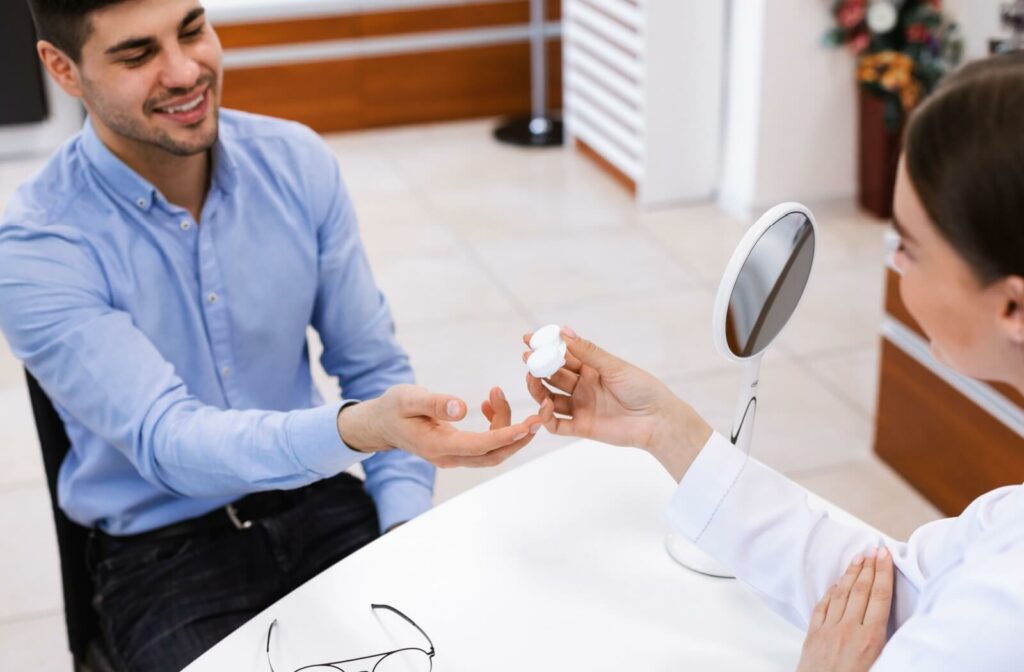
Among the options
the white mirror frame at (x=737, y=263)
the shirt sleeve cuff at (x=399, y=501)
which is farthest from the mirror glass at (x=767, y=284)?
the shirt sleeve cuff at (x=399, y=501)

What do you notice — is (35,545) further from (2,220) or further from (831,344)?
(831,344)

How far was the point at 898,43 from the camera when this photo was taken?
4.32 meters

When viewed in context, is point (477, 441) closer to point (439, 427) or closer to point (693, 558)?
point (439, 427)

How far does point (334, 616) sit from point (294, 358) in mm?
708

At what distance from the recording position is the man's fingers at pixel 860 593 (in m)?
1.26

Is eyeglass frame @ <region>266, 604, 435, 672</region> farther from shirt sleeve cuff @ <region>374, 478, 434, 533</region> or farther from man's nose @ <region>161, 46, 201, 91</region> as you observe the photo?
man's nose @ <region>161, 46, 201, 91</region>

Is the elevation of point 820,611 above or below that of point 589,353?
below

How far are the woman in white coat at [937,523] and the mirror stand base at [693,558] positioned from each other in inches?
2.9

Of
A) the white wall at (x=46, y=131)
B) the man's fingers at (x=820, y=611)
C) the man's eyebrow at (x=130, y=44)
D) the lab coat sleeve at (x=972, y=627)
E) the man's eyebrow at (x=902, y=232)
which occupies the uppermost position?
the man's eyebrow at (x=130, y=44)

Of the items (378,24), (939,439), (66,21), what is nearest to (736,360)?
(66,21)

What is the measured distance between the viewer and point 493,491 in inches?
62.0

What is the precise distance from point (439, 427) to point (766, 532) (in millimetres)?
415

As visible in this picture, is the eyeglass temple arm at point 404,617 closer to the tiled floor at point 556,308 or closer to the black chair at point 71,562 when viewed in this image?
the black chair at point 71,562

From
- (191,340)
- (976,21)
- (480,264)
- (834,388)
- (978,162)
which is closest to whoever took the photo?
(978,162)
